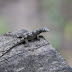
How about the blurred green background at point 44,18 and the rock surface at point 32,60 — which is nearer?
the rock surface at point 32,60

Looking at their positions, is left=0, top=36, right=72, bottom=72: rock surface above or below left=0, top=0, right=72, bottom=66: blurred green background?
below

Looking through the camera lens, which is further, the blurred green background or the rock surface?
the blurred green background

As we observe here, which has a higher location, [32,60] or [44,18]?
[44,18]

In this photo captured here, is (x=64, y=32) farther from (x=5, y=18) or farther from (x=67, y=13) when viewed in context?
(x=5, y=18)

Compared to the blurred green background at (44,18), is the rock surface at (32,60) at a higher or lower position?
lower

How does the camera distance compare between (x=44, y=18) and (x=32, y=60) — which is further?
(x=44, y=18)
